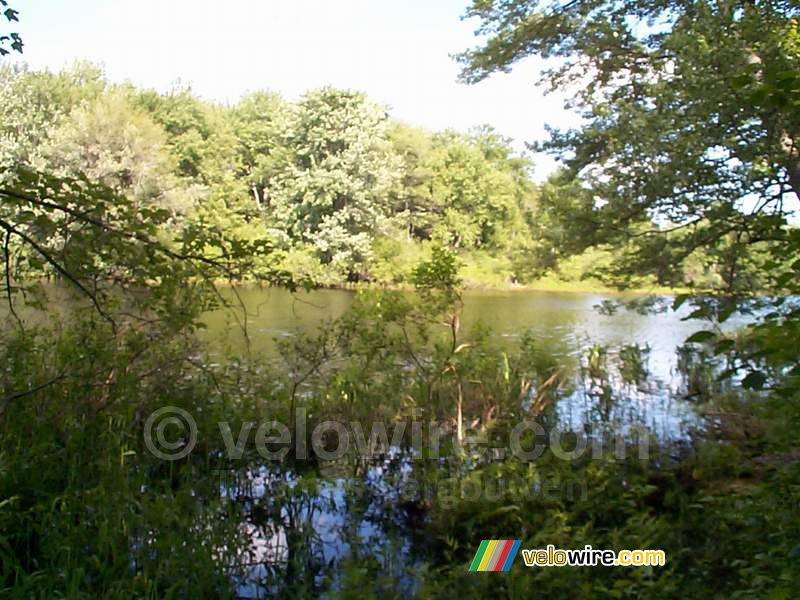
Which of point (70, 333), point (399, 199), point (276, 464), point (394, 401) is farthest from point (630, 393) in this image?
point (399, 199)

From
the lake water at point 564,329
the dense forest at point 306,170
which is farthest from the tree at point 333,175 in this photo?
the lake water at point 564,329

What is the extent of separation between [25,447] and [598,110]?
6878 mm

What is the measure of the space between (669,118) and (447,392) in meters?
3.16

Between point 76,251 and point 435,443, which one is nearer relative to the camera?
point 76,251

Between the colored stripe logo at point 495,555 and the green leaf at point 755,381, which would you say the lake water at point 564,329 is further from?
the colored stripe logo at point 495,555

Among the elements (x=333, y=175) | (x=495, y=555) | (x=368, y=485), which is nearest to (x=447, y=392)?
(x=368, y=485)

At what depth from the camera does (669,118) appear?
566 centimetres

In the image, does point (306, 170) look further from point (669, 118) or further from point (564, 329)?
point (669, 118)

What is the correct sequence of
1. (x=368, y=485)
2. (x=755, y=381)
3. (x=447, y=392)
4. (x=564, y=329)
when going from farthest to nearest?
(x=564, y=329) < (x=447, y=392) < (x=368, y=485) < (x=755, y=381)

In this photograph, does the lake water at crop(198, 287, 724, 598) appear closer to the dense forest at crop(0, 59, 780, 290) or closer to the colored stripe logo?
the colored stripe logo

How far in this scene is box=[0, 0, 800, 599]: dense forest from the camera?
111 inches

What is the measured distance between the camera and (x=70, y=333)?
4.73m

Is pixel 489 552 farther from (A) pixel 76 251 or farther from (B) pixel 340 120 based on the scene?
(B) pixel 340 120

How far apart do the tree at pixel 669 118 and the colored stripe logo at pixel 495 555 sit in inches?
74.3
